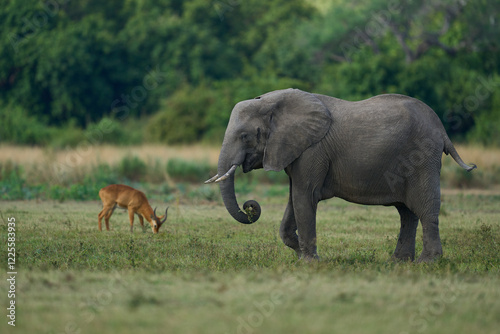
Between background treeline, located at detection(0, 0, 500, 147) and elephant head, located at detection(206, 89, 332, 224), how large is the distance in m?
23.0

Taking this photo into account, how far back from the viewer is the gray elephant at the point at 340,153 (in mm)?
10273

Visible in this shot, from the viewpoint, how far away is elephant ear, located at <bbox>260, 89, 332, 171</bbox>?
33.7 feet

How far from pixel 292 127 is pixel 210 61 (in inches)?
1513

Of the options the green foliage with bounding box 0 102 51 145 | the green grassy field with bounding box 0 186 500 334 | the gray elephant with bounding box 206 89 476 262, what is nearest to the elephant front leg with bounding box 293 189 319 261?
the gray elephant with bounding box 206 89 476 262

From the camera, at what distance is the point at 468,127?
127 ft

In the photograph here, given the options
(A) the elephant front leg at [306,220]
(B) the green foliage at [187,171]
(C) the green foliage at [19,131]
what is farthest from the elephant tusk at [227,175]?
(C) the green foliage at [19,131]

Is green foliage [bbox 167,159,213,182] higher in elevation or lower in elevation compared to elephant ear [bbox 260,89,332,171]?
lower

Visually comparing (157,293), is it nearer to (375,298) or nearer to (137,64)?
(375,298)

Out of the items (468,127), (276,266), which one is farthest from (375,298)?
(468,127)

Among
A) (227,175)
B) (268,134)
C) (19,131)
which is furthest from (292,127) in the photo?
(19,131)

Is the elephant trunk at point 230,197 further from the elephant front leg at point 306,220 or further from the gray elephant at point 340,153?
the elephant front leg at point 306,220

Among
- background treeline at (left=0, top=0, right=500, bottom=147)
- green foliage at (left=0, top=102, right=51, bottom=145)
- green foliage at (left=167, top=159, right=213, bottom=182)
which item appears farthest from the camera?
background treeline at (left=0, top=0, right=500, bottom=147)

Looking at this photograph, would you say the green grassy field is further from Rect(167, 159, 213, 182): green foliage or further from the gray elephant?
Rect(167, 159, 213, 182): green foliage

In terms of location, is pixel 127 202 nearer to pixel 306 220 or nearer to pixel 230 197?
pixel 230 197
